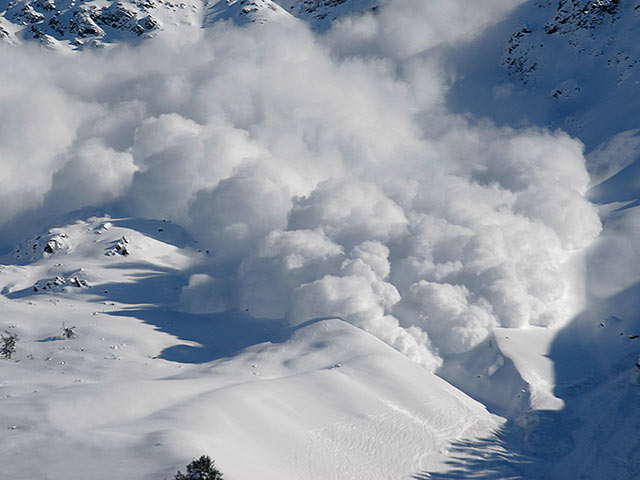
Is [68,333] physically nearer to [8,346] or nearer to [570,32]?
[8,346]

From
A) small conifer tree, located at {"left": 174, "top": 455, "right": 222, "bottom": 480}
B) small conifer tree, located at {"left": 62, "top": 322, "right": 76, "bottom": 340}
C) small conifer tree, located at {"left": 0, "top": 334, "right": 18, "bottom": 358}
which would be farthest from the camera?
small conifer tree, located at {"left": 62, "top": 322, "right": 76, "bottom": 340}

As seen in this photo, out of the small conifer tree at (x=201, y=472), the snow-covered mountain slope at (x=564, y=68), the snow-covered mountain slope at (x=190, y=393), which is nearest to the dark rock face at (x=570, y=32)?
the snow-covered mountain slope at (x=564, y=68)

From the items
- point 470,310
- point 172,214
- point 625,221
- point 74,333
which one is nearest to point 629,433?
point 470,310

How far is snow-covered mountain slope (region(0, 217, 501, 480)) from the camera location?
5053cm

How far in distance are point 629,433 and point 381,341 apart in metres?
34.2

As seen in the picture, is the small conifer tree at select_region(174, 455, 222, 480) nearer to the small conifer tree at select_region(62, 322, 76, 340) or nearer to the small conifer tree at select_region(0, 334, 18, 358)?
the small conifer tree at select_region(0, 334, 18, 358)

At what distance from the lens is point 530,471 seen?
67.2 meters

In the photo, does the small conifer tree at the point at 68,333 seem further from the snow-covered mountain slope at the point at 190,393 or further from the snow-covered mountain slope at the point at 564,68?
the snow-covered mountain slope at the point at 564,68

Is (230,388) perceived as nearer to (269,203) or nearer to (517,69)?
(269,203)

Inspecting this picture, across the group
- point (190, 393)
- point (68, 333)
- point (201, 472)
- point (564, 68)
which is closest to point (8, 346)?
point (68, 333)

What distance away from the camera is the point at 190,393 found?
65.8 m

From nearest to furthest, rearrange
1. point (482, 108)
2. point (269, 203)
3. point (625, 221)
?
point (625, 221), point (269, 203), point (482, 108)

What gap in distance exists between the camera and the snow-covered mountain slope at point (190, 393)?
1989 inches

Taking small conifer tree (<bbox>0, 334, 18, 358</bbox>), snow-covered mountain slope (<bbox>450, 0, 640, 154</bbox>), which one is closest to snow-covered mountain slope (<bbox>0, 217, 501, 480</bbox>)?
small conifer tree (<bbox>0, 334, 18, 358</bbox>)
